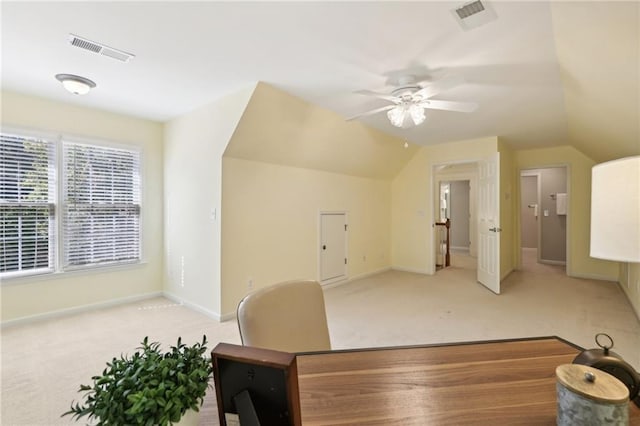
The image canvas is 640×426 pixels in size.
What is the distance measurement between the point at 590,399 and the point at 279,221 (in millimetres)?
3536

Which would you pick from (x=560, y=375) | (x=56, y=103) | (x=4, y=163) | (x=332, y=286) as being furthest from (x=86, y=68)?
(x=332, y=286)

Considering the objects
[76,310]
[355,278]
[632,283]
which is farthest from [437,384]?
[632,283]

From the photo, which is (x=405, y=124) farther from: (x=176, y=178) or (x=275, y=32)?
(x=176, y=178)

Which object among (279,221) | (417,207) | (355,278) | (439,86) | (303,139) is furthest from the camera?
(417,207)

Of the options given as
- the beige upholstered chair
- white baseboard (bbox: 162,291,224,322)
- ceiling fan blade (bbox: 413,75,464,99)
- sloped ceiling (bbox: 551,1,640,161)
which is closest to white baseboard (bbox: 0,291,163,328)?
white baseboard (bbox: 162,291,224,322)

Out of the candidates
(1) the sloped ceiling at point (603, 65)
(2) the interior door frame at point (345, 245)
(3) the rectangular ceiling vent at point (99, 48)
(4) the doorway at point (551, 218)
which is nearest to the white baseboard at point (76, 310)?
(2) the interior door frame at point (345, 245)

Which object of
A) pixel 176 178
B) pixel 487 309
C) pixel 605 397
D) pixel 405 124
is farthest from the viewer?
pixel 176 178

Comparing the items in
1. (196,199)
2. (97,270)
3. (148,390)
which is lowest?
(97,270)

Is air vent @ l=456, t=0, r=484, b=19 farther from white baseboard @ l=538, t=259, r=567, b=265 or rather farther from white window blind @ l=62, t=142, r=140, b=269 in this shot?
white baseboard @ l=538, t=259, r=567, b=265

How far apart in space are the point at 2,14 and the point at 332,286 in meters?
4.38

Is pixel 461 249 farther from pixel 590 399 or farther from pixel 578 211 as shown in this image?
pixel 590 399

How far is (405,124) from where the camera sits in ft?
9.58

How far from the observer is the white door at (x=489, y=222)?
426cm

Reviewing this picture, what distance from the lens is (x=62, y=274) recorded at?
3367 millimetres
